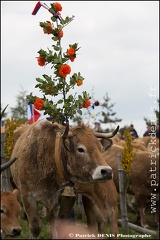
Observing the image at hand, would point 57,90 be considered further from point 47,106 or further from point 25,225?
point 25,225

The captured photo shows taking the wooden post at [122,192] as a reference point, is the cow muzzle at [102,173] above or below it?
above

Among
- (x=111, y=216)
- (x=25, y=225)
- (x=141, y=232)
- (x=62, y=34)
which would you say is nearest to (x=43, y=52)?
(x=62, y=34)

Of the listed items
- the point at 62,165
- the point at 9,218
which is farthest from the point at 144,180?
the point at 9,218

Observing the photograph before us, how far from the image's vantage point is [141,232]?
11195 millimetres

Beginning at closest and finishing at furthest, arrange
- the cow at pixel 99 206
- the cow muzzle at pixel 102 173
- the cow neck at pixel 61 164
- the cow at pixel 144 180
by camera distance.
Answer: the cow muzzle at pixel 102 173 < the cow neck at pixel 61 164 < the cow at pixel 99 206 < the cow at pixel 144 180

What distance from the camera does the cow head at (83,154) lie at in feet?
22.3

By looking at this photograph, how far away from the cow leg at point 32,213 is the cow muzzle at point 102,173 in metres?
1.24

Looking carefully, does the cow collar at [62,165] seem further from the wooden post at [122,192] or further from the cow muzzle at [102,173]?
the wooden post at [122,192]

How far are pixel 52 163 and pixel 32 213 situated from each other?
790 millimetres

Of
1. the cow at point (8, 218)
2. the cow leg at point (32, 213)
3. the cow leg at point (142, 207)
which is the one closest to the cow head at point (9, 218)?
the cow at point (8, 218)

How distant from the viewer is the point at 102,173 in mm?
6512

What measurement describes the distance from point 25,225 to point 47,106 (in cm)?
389

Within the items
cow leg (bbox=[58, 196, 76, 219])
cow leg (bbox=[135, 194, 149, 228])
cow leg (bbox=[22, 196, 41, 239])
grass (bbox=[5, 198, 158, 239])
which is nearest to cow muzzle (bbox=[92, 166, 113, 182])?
cow leg (bbox=[58, 196, 76, 219])

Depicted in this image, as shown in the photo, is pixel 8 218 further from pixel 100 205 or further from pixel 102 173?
pixel 100 205
